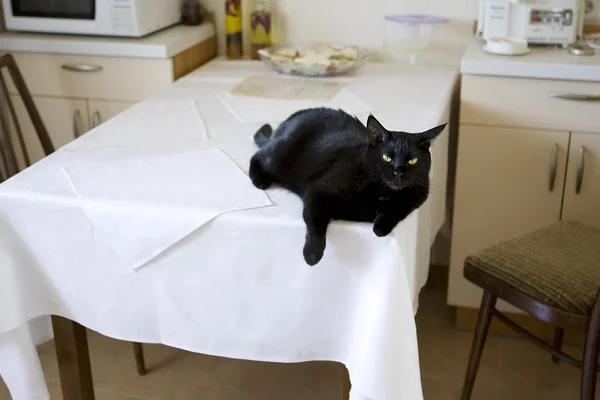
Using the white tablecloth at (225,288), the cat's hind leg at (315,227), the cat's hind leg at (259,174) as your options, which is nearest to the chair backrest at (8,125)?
the white tablecloth at (225,288)

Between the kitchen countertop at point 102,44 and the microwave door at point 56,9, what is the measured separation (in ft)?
0.24

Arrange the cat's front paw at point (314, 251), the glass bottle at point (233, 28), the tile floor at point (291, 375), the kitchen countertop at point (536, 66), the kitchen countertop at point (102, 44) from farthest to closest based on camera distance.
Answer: the glass bottle at point (233, 28)
the kitchen countertop at point (102, 44)
the tile floor at point (291, 375)
the kitchen countertop at point (536, 66)
the cat's front paw at point (314, 251)

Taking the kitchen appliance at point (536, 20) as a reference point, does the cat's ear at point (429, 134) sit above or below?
below

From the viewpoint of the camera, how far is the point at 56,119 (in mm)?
2473

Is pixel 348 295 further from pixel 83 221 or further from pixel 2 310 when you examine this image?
pixel 2 310

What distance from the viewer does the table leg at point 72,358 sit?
156 cm

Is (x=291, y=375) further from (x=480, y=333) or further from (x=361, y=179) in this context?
(x=361, y=179)

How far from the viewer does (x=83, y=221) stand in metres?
1.38

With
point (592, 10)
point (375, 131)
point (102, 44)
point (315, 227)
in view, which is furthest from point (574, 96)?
point (102, 44)

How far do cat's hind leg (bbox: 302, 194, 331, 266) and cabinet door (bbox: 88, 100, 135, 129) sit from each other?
132 cm

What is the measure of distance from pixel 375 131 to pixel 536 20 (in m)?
1.19

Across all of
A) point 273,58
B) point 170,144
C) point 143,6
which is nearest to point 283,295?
point 170,144

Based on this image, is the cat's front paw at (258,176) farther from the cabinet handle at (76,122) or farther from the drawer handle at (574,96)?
the cabinet handle at (76,122)

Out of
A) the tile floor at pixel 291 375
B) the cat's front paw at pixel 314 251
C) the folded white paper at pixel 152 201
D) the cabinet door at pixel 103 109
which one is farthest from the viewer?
the cabinet door at pixel 103 109
